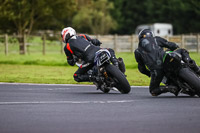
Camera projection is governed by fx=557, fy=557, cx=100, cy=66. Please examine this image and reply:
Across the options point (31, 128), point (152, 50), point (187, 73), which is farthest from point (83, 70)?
point (31, 128)

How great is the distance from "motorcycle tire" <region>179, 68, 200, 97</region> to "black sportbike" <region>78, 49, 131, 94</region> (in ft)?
5.87

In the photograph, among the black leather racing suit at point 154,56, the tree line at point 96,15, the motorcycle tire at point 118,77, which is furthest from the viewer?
the tree line at point 96,15

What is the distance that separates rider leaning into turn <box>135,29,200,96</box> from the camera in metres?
11.5

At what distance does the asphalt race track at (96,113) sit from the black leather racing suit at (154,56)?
0.29 metres

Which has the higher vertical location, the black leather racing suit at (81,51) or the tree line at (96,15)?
the black leather racing suit at (81,51)

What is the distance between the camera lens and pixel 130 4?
121 metres

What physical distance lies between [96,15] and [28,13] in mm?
58067

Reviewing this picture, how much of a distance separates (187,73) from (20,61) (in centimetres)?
2261

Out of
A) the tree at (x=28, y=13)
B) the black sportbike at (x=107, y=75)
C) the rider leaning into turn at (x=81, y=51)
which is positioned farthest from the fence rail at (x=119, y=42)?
the black sportbike at (x=107, y=75)

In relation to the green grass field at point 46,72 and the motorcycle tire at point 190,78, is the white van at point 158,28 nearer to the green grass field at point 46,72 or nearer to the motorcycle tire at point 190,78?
the green grass field at point 46,72

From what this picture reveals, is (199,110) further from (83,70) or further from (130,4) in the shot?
(130,4)

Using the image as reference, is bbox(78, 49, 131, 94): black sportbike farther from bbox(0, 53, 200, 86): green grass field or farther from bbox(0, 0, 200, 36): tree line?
bbox(0, 0, 200, 36): tree line

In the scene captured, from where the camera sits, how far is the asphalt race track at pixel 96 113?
749 cm

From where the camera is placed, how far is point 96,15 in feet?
343
